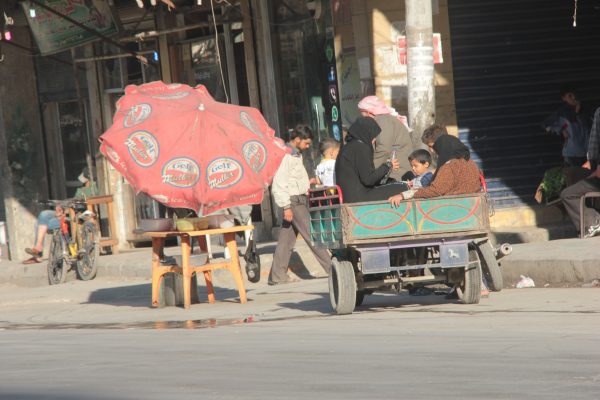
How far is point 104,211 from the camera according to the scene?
2250 centimetres

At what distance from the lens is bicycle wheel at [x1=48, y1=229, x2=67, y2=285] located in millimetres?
18828

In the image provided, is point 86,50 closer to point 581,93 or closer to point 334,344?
point 581,93

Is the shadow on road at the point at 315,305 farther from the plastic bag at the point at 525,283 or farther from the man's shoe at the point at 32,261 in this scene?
the man's shoe at the point at 32,261

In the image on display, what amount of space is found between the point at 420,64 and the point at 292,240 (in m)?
2.66

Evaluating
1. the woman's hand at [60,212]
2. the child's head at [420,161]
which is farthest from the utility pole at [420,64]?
the woman's hand at [60,212]

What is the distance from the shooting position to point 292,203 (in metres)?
15.4

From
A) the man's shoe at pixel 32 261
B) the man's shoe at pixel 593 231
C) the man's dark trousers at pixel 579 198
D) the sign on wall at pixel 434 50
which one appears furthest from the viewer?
the man's shoe at pixel 32 261

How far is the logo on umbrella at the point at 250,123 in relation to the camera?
13195mm

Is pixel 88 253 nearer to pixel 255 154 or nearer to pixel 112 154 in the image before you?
pixel 112 154

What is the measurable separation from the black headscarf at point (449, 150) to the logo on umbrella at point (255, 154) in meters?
2.25

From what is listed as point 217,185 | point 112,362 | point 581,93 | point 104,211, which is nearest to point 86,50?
point 104,211

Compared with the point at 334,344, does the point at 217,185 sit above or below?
above

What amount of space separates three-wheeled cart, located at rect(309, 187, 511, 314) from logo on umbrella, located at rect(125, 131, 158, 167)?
2242 millimetres

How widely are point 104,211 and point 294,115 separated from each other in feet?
16.2
